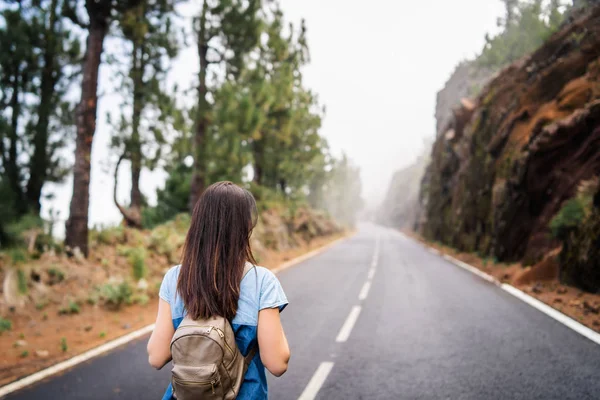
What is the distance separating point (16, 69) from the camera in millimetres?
13625

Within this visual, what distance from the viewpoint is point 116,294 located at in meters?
8.54

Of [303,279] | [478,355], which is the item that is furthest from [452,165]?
[478,355]

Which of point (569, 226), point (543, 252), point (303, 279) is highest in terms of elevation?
point (569, 226)

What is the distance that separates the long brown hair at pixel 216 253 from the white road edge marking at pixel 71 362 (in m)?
3.71

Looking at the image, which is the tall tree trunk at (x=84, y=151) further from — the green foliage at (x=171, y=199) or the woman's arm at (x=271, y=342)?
the green foliage at (x=171, y=199)

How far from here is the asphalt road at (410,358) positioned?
4.35 meters

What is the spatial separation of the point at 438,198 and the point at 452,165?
382 cm

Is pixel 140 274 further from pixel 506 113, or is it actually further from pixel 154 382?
pixel 506 113

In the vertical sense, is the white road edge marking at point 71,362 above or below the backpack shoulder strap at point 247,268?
below

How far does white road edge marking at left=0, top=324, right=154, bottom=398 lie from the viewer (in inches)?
178

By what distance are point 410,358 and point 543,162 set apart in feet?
34.9

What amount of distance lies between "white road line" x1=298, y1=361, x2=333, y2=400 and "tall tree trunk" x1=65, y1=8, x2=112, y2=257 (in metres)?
6.83

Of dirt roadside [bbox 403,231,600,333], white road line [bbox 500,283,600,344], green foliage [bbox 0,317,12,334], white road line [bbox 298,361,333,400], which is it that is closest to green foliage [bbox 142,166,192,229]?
dirt roadside [bbox 403,231,600,333]

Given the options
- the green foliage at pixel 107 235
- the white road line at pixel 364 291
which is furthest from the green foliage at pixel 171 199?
the white road line at pixel 364 291
